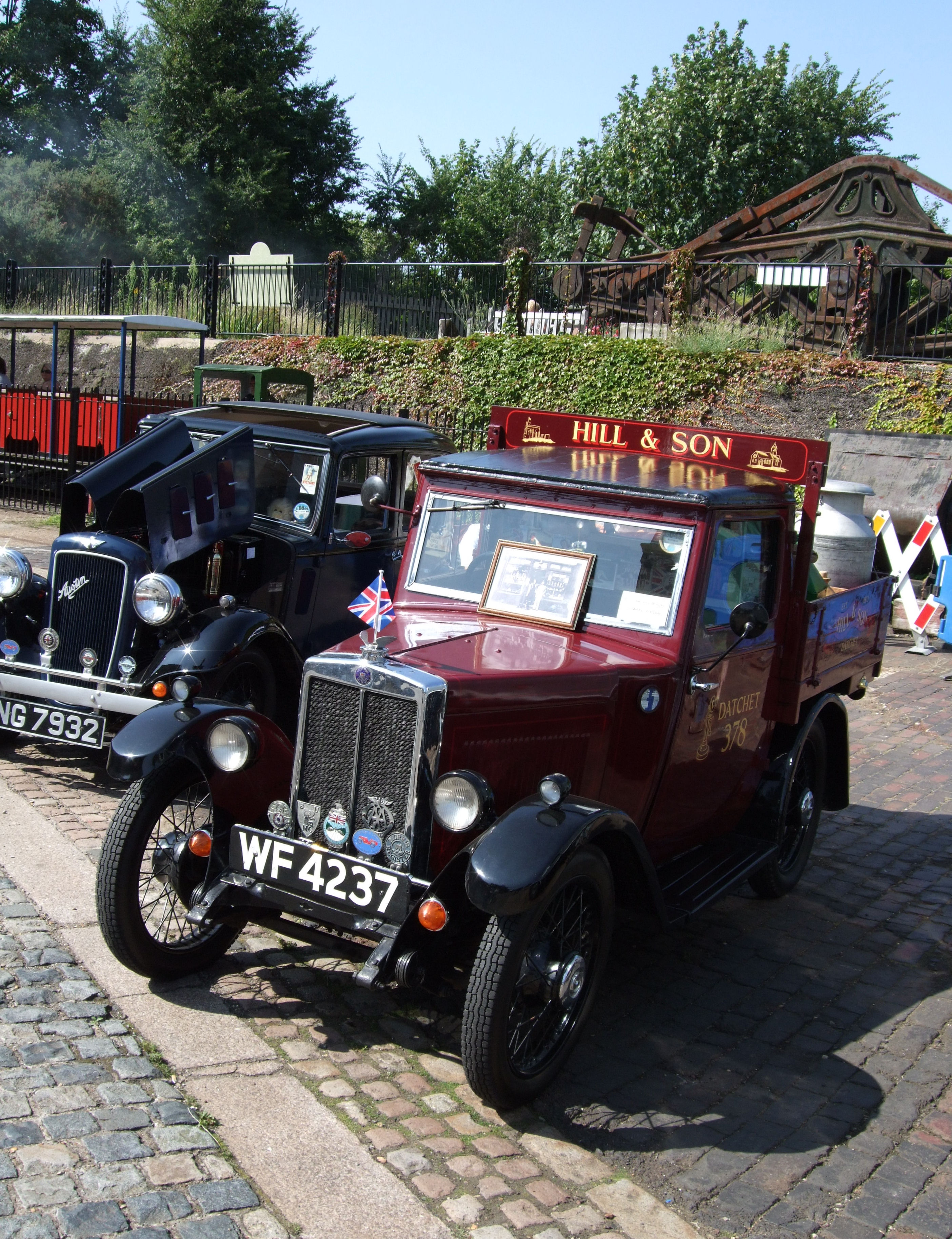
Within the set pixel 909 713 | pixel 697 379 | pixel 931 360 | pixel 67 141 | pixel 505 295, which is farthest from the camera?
pixel 67 141

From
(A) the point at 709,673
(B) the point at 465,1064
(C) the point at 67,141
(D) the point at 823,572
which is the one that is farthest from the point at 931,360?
(C) the point at 67,141

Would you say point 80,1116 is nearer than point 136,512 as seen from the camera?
Yes

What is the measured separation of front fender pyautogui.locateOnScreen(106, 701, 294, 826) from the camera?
3850mm

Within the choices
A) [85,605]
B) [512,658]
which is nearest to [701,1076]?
[512,658]

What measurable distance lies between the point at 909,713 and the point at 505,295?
10299mm

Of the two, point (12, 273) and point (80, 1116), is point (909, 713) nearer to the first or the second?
point (80, 1116)

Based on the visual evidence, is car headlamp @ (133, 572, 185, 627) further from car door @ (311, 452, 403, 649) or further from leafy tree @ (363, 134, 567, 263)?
leafy tree @ (363, 134, 567, 263)

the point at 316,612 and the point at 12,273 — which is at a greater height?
the point at 12,273

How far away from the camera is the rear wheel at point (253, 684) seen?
585 cm

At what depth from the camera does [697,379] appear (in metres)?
13.9

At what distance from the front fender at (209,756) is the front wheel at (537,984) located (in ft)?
3.44

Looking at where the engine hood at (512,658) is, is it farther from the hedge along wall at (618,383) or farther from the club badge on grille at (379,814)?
the hedge along wall at (618,383)

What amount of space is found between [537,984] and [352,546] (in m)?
4.06

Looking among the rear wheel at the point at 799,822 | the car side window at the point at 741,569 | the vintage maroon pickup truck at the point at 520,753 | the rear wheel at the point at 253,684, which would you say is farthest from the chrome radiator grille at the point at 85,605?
the rear wheel at the point at 799,822
